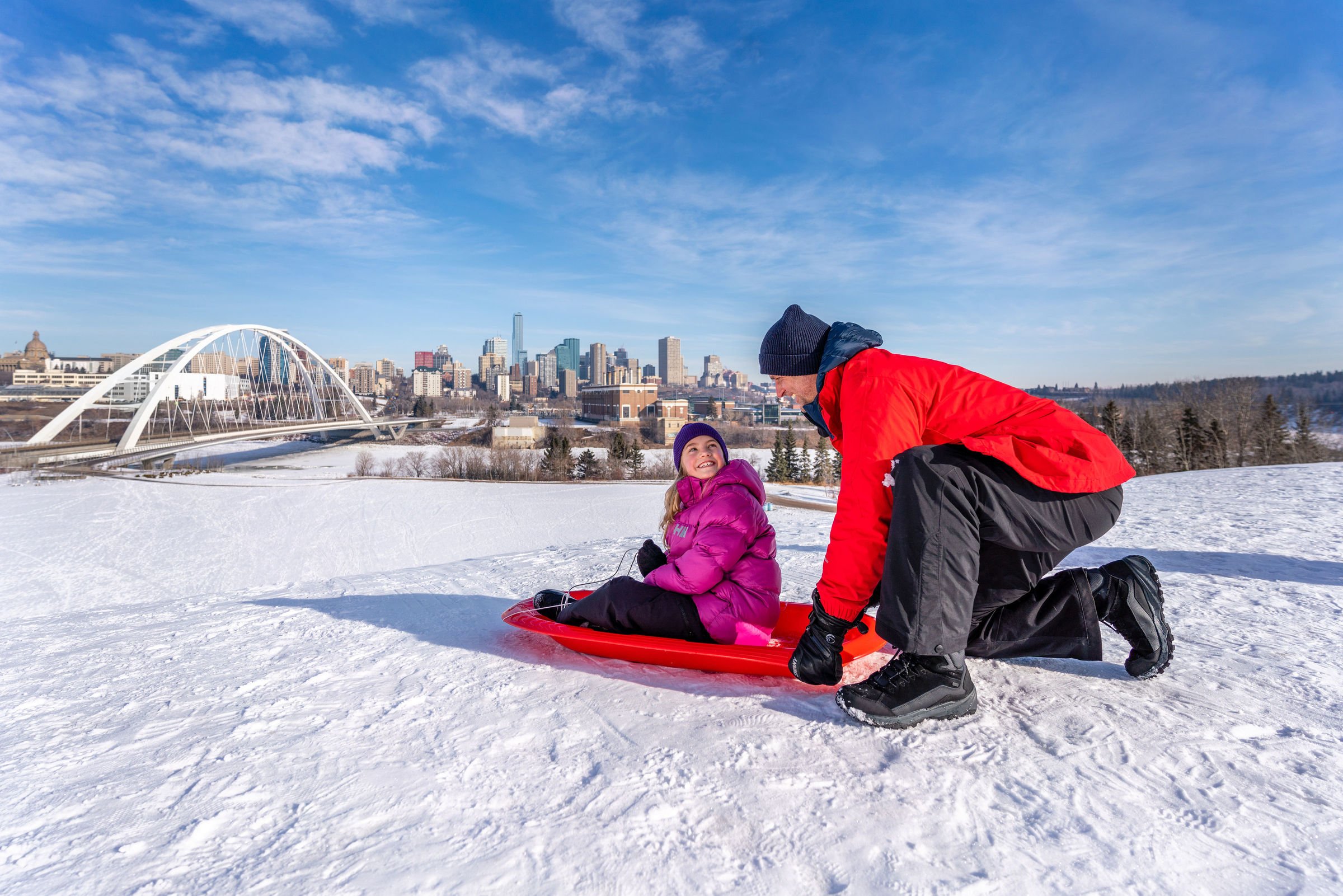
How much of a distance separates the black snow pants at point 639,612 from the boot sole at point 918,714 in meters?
0.73

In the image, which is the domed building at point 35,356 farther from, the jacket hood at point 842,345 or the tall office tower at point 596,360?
the tall office tower at point 596,360

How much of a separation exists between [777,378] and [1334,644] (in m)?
2.67

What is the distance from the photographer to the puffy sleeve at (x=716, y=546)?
8.98ft

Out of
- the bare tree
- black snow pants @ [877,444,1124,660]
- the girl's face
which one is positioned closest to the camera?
black snow pants @ [877,444,1124,660]

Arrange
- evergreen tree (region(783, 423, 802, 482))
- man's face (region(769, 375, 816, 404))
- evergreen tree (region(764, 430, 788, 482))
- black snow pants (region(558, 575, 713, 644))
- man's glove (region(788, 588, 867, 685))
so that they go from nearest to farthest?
man's glove (region(788, 588, 867, 685)) < man's face (region(769, 375, 816, 404)) < black snow pants (region(558, 575, 713, 644)) < evergreen tree (region(764, 430, 788, 482)) < evergreen tree (region(783, 423, 802, 482))

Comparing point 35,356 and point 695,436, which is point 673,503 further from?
point 35,356

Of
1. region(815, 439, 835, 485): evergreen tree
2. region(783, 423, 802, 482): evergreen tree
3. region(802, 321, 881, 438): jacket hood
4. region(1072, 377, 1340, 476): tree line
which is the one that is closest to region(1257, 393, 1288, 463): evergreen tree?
region(1072, 377, 1340, 476): tree line

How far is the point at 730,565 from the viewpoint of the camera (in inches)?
109

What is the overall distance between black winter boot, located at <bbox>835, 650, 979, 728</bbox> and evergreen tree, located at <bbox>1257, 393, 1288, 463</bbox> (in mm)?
41543

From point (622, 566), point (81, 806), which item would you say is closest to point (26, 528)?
point (622, 566)

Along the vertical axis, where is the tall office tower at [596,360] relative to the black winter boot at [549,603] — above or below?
above

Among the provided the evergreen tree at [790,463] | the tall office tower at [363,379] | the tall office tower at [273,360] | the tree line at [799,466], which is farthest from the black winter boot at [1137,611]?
the tall office tower at [363,379]

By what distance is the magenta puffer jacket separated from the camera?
273 centimetres

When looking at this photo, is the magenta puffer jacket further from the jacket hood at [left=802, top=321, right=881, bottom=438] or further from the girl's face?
the jacket hood at [left=802, top=321, right=881, bottom=438]
